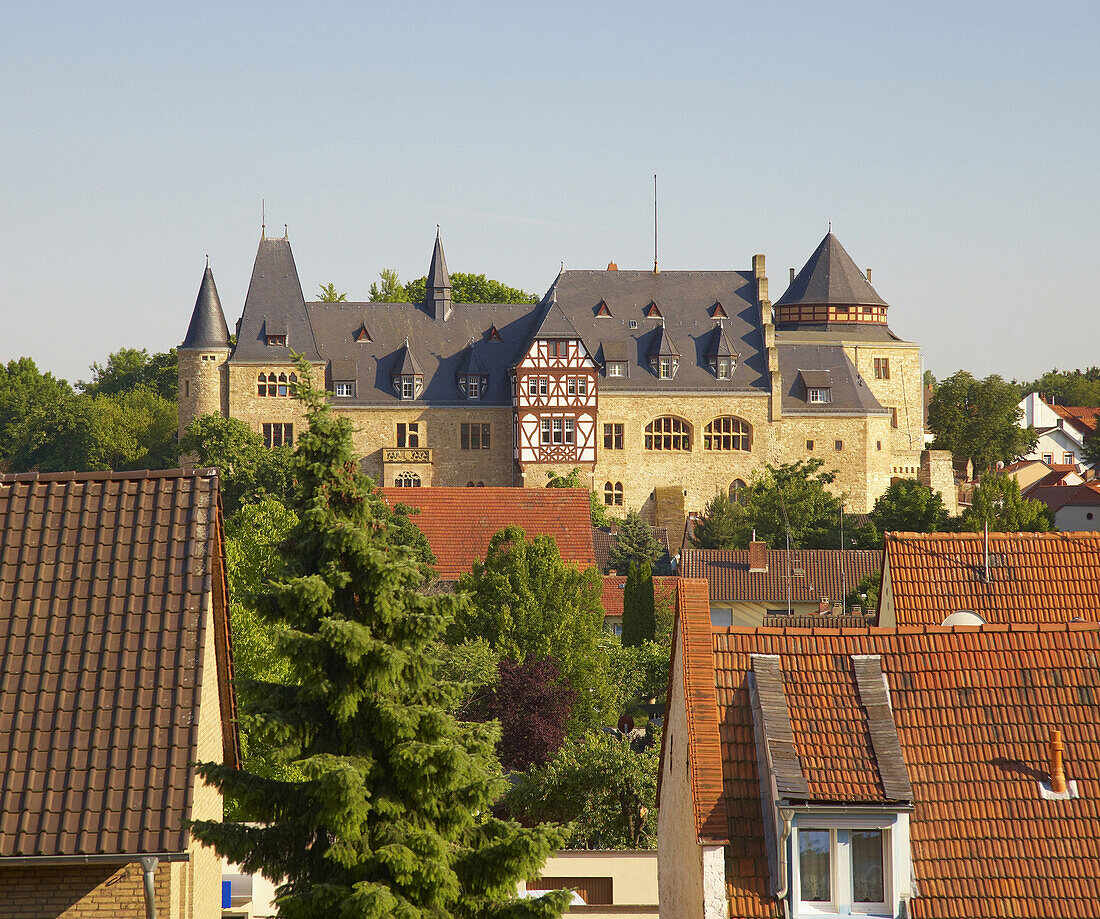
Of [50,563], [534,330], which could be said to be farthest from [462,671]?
[534,330]

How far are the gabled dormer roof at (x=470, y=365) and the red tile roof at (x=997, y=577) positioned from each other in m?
59.6

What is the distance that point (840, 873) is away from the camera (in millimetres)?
10062

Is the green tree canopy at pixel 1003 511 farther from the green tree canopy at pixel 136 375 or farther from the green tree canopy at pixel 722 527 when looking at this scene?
the green tree canopy at pixel 136 375

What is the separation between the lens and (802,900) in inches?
395

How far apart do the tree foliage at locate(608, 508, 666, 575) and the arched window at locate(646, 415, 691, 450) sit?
12131mm

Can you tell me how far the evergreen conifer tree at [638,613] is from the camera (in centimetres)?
4397

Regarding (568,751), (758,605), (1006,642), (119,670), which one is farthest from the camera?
(758,605)

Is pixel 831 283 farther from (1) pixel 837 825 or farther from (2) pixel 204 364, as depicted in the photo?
(1) pixel 837 825

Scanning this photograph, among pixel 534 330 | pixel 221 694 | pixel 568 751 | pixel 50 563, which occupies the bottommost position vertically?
pixel 568 751

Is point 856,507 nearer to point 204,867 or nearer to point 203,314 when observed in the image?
point 203,314

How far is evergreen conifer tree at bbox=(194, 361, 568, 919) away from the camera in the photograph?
30.2 feet

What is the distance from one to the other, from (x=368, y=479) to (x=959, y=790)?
175 inches

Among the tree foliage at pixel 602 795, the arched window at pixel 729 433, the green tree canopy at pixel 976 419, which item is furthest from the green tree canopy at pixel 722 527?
the tree foliage at pixel 602 795

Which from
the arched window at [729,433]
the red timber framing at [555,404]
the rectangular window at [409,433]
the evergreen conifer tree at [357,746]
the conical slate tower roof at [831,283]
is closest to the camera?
the evergreen conifer tree at [357,746]
